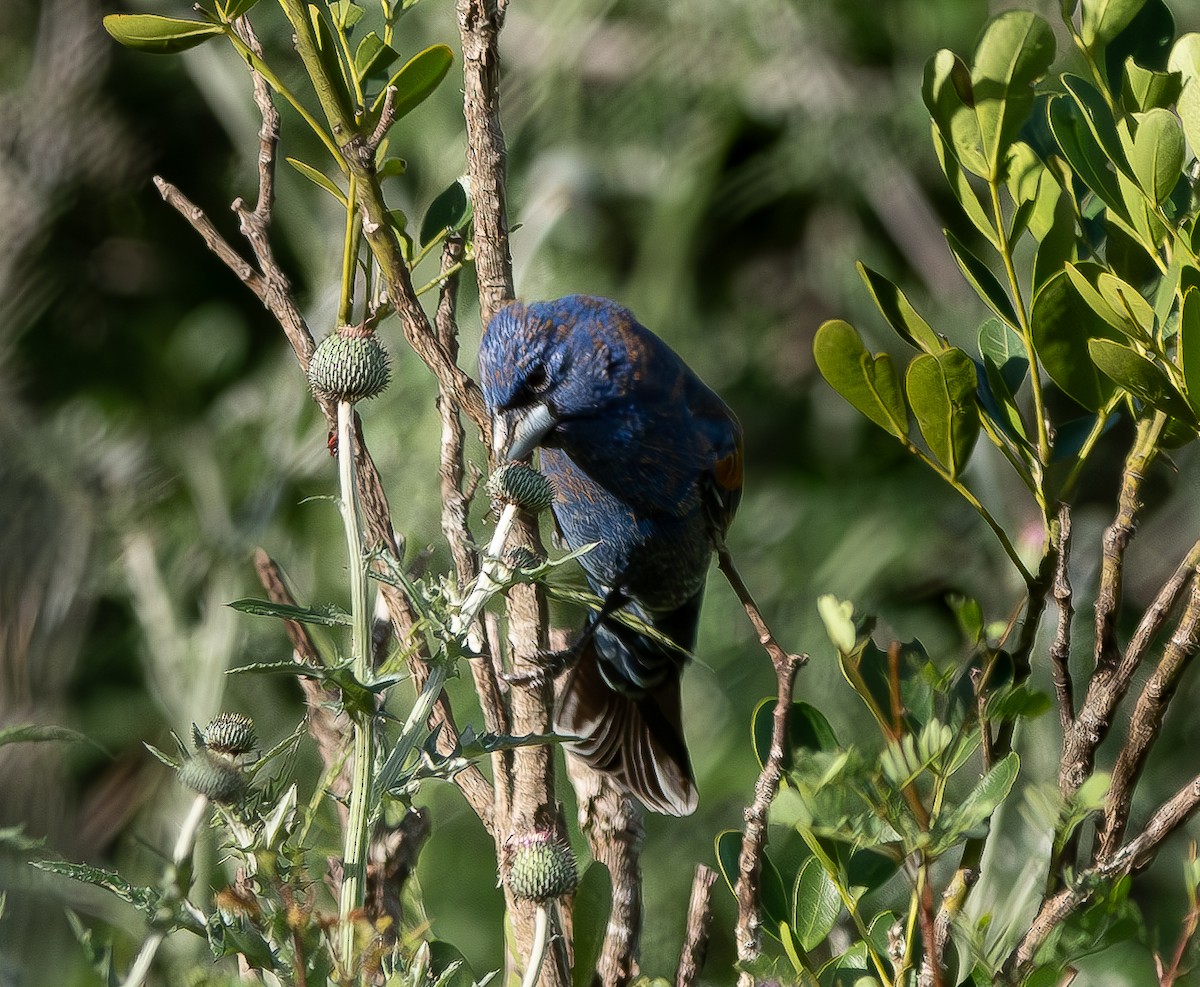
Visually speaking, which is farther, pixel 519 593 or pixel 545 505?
pixel 519 593

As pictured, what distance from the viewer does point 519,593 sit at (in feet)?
6.10

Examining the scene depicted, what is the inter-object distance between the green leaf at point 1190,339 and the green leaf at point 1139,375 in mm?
29

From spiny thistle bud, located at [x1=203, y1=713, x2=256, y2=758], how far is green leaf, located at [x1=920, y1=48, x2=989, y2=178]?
2.77 ft

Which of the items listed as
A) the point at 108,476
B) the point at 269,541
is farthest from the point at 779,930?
the point at 108,476

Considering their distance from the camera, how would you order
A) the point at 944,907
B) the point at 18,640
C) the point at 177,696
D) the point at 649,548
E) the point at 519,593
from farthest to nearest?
the point at 649,548 < the point at 18,640 < the point at 177,696 < the point at 519,593 < the point at 944,907

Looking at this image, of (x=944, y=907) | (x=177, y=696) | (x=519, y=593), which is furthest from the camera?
(x=177, y=696)

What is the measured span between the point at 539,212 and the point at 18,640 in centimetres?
156

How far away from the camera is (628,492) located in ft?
10.0

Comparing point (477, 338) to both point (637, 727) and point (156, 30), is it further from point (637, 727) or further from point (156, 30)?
point (156, 30)

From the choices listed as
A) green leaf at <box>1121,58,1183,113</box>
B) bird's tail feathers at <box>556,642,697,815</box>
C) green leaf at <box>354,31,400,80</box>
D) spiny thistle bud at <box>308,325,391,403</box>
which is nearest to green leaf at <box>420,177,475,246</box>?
green leaf at <box>354,31,400,80</box>

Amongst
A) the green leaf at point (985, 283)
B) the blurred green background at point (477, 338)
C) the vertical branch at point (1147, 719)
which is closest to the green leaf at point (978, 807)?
the vertical branch at point (1147, 719)

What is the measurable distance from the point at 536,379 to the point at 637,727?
80 cm

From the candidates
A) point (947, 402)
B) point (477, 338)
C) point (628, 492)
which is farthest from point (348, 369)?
point (477, 338)

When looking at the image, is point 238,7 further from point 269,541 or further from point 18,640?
point 269,541
